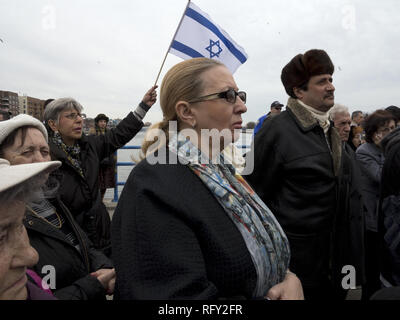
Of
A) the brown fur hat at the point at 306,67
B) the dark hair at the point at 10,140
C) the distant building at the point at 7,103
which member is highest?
the distant building at the point at 7,103

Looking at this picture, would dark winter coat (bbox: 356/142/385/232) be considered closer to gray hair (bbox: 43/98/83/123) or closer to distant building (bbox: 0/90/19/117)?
gray hair (bbox: 43/98/83/123)

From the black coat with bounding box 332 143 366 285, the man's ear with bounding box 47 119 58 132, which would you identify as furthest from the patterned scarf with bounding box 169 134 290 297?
the man's ear with bounding box 47 119 58 132

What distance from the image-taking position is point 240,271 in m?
1.04

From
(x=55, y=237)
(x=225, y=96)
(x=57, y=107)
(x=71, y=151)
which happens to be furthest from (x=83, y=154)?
(x=225, y=96)

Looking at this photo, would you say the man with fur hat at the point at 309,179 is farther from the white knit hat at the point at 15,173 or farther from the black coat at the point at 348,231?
the white knit hat at the point at 15,173

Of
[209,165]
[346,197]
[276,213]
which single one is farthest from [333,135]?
[209,165]

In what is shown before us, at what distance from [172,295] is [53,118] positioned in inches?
86.2

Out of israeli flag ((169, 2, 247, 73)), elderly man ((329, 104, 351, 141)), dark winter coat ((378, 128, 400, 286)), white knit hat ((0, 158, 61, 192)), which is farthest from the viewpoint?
elderly man ((329, 104, 351, 141))

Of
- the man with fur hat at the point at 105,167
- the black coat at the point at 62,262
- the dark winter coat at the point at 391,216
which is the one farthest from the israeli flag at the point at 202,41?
the man with fur hat at the point at 105,167

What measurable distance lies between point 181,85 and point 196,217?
64 cm

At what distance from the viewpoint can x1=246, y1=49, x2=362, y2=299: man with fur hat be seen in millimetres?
2104

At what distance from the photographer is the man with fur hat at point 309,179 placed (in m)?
2.10

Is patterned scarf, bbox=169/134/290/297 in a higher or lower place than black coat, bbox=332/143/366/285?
higher

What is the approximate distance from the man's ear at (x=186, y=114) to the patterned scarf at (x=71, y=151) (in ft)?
4.16
